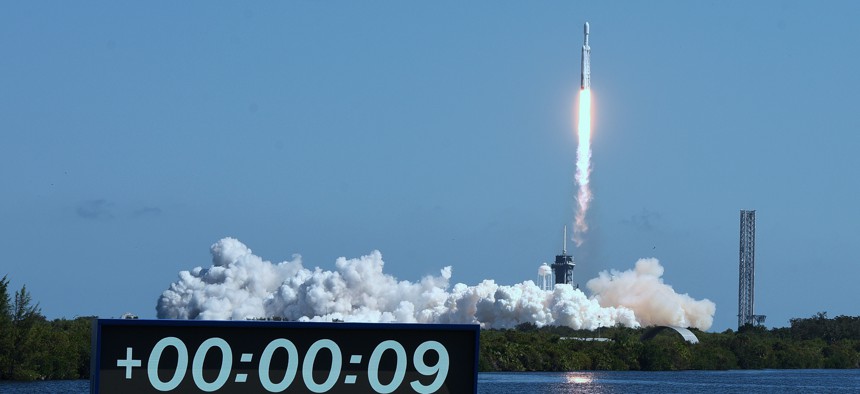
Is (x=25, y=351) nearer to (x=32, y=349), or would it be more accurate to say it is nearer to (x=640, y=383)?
(x=32, y=349)

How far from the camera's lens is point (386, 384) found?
7984 mm

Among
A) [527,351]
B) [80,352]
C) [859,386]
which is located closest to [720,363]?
[527,351]

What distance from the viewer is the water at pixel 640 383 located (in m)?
72.9

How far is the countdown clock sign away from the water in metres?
58.7

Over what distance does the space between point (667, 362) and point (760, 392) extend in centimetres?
3156

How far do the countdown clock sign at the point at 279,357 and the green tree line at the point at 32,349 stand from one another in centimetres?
6595

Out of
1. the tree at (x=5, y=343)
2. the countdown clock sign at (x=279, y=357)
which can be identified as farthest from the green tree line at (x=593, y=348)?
the countdown clock sign at (x=279, y=357)

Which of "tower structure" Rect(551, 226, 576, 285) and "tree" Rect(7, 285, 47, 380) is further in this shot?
"tower structure" Rect(551, 226, 576, 285)

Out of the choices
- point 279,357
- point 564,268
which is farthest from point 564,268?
point 279,357

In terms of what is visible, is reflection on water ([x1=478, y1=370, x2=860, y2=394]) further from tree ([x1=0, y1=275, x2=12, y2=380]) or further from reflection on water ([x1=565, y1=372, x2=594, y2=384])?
tree ([x1=0, y1=275, x2=12, y2=380])

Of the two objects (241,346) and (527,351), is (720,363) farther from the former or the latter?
(241,346)

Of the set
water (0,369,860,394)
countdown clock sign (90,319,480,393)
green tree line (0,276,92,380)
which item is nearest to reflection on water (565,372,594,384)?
water (0,369,860,394)

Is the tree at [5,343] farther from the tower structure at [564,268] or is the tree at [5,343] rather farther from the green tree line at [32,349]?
the tower structure at [564,268]

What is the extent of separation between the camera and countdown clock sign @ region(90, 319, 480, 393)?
25.5 ft
